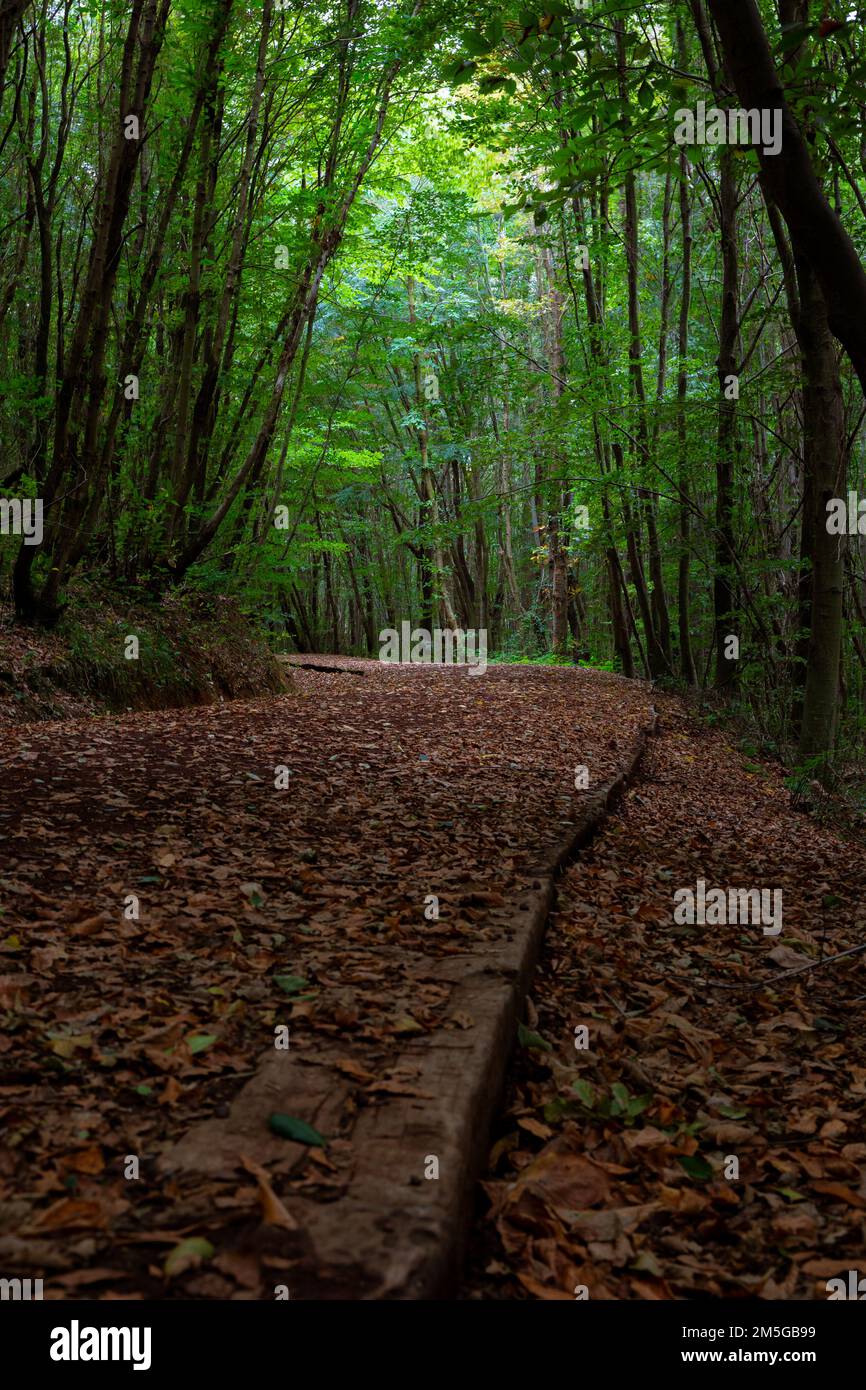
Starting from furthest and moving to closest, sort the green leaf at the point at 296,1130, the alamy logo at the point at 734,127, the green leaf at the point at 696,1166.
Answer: the alamy logo at the point at 734,127 < the green leaf at the point at 696,1166 < the green leaf at the point at 296,1130

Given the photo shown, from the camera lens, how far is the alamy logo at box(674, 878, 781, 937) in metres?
4.70

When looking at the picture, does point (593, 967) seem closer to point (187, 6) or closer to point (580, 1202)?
point (580, 1202)

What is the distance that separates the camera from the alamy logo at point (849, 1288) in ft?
6.82

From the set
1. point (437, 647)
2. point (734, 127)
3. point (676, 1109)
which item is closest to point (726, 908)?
point (676, 1109)

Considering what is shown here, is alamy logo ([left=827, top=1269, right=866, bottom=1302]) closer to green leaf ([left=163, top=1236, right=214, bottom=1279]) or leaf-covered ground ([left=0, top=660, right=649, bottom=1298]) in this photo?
leaf-covered ground ([left=0, top=660, right=649, bottom=1298])

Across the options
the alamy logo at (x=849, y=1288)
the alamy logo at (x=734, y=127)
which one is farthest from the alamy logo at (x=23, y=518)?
the alamy logo at (x=849, y=1288)

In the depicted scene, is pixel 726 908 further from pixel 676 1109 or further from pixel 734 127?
pixel 734 127

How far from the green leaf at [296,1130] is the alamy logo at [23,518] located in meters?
6.61

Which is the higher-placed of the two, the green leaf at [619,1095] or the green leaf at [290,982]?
the green leaf at [290,982]

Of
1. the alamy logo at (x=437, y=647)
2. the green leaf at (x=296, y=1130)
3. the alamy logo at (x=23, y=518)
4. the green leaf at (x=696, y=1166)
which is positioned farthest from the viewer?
the alamy logo at (x=437, y=647)

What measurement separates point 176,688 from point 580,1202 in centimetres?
737

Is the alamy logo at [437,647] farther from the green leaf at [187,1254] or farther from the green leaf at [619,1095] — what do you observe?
the green leaf at [187,1254]

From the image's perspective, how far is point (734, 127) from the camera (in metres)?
5.23
